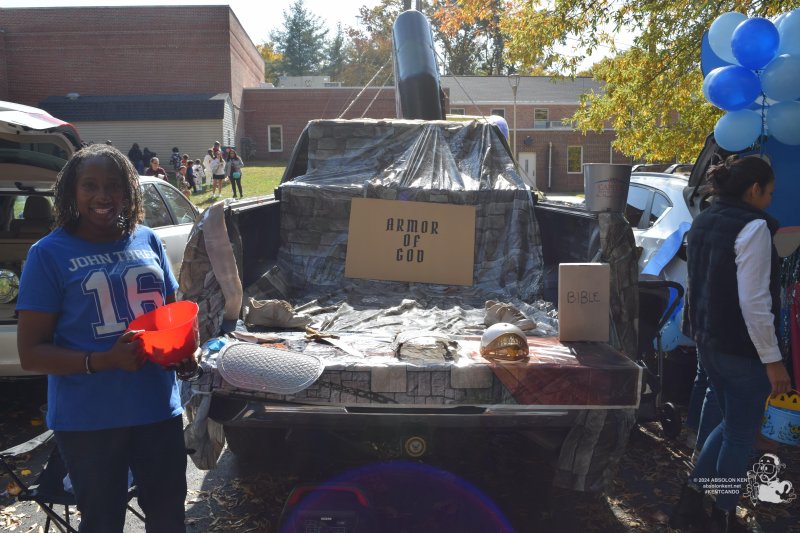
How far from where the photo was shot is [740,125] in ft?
15.4

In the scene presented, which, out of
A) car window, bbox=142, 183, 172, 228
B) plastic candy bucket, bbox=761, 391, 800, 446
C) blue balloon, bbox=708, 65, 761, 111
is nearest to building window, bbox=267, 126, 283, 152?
car window, bbox=142, 183, 172, 228

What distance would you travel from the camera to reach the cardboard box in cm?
343

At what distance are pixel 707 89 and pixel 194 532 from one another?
433 centimetres

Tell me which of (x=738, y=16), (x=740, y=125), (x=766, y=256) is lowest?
(x=766, y=256)

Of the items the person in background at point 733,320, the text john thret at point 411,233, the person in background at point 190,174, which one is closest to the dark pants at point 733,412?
the person in background at point 733,320

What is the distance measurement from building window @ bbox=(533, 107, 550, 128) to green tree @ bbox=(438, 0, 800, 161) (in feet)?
95.2

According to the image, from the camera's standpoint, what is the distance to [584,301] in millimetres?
3463

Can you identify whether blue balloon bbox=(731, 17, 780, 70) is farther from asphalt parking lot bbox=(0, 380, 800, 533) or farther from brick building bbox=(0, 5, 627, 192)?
brick building bbox=(0, 5, 627, 192)

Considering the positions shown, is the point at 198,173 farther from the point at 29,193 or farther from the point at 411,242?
the point at 411,242

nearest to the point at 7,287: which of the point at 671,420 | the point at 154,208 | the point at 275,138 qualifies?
the point at 154,208

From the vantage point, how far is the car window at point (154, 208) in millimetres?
6656

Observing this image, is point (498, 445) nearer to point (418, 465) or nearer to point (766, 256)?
point (418, 465)

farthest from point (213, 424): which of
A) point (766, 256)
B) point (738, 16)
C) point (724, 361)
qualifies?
point (738, 16)

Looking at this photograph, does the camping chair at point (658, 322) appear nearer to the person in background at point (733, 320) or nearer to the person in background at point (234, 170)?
the person in background at point (733, 320)
